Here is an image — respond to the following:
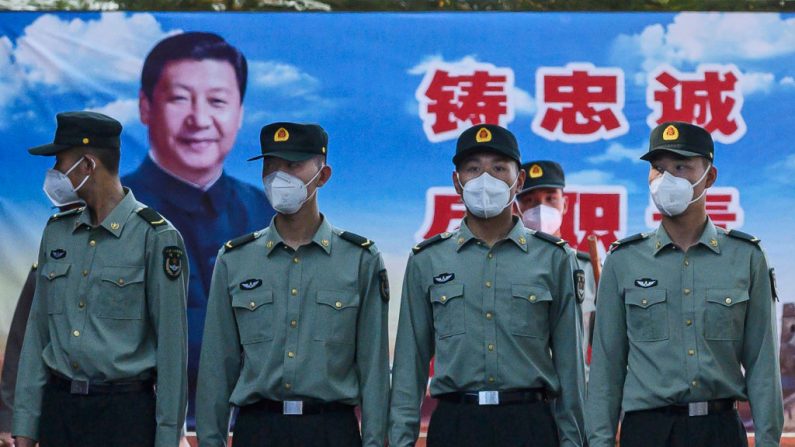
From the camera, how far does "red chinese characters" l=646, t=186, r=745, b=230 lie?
22.4 feet

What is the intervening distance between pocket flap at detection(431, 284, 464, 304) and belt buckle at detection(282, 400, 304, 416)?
1.85 ft

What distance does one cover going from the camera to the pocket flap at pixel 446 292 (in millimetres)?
4562

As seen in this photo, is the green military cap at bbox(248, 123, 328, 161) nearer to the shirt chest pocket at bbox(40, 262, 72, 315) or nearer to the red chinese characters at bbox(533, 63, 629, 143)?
the shirt chest pocket at bbox(40, 262, 72, 315)

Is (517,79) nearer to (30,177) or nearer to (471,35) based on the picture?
(471,35)

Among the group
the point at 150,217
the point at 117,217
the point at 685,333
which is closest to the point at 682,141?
the point at 685,333

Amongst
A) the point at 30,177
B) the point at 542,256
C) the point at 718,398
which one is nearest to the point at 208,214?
the point at 30,177

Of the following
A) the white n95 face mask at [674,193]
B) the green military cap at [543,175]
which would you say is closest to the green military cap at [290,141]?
the white n95 face mask at [674,193]

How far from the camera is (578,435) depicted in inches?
178

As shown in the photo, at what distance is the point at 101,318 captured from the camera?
15.1 ft

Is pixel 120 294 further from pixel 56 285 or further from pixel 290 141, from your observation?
pixel 290 141

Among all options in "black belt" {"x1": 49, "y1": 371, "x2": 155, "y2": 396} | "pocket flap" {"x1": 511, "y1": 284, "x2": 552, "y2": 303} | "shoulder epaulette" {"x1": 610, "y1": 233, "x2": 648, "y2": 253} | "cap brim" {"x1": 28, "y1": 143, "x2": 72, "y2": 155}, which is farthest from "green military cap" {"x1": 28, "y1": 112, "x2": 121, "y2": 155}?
"shoulder epaulette" {"x1": 610, "y1": 233, "x2": 648, "y2": 253}

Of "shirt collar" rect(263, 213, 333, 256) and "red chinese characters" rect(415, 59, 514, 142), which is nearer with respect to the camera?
"shirt collar" rect(263, 213, 333, 256)

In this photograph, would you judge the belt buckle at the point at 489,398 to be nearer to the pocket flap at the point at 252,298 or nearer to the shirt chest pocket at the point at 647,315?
the shirt chest pocket at the point at 647,315

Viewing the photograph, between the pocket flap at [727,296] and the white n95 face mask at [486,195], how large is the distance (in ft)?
2.40
